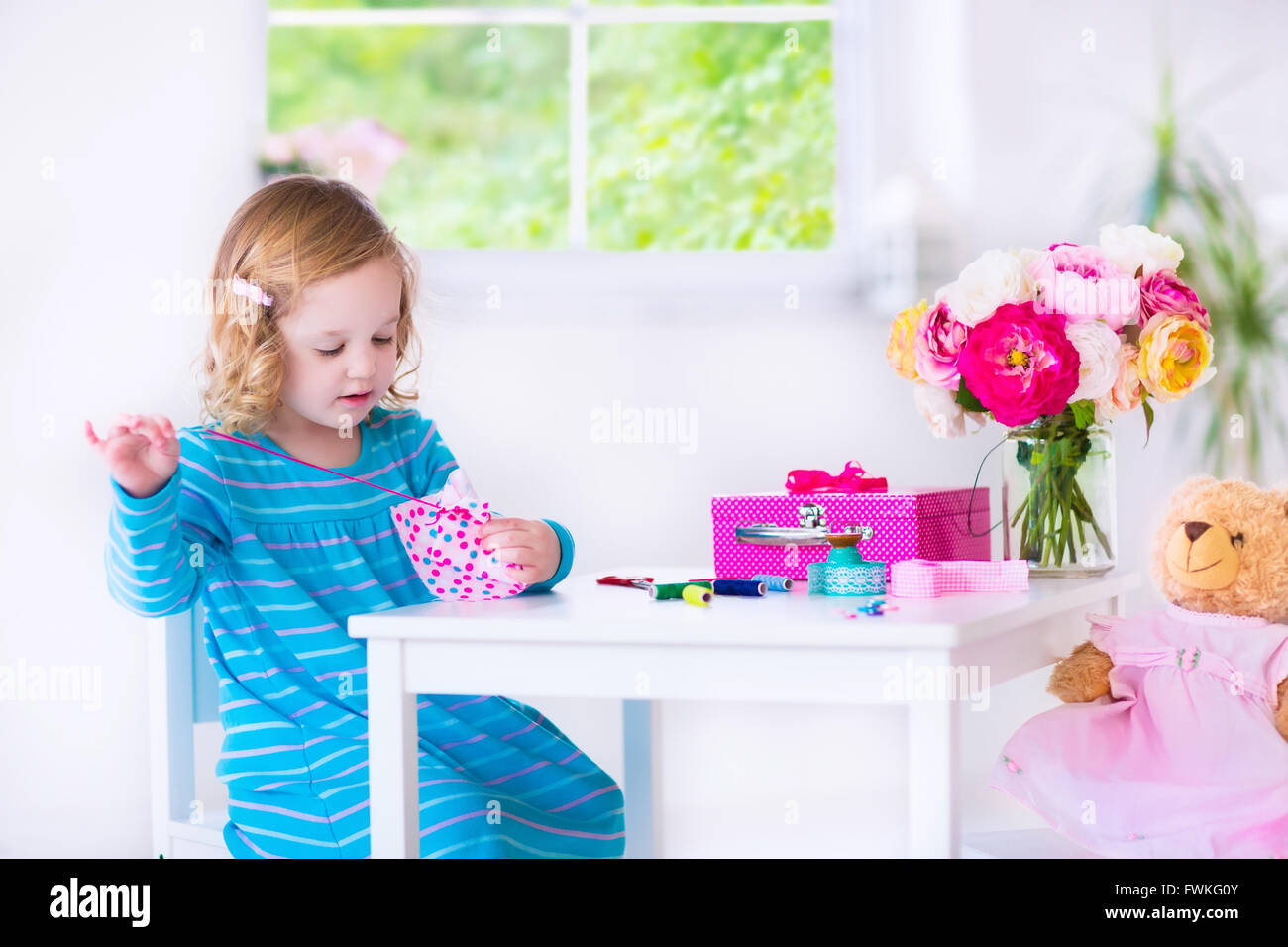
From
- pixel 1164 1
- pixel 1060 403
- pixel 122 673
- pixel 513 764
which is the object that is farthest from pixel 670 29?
pixel 122 673

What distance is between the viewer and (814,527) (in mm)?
1226

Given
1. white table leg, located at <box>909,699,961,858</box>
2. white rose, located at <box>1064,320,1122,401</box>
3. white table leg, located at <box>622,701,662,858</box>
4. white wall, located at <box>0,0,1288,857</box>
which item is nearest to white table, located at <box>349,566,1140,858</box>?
white table leg, located at <box>909,699,961,858</box>

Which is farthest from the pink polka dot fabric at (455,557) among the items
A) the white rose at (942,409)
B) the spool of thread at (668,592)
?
the white rose at (942,409)

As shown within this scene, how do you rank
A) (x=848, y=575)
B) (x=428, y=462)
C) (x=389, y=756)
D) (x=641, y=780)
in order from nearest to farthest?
(x=389, y=756) → (x=848, y=575) → (x=428, y=462) → (x=641, y=780)

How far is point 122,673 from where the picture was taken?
70.7 inches

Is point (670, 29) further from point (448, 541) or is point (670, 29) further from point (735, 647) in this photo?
point (735, 647)

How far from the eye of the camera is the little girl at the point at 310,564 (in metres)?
1.18

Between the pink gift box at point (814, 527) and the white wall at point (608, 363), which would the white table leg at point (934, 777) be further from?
the white wall at point (608, 363)

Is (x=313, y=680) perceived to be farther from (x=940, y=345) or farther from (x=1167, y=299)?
(x=1167, y=299)

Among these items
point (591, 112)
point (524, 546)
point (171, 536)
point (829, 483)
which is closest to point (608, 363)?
point (591, 112)

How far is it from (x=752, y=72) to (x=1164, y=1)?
0.55 m

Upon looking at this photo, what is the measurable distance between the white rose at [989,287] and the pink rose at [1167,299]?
0.38 ft

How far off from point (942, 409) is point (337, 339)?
23.3 inches

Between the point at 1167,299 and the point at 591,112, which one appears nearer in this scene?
the point at 1167,299
